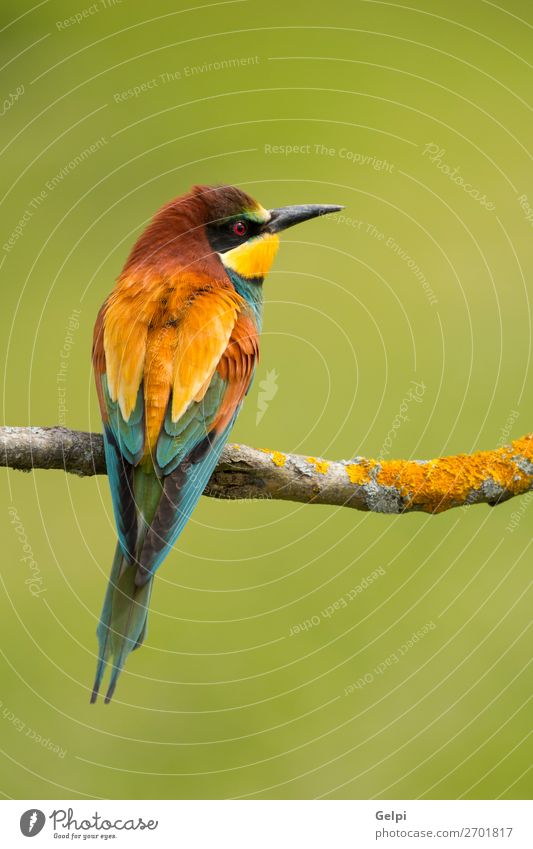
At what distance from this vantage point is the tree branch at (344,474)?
84.5 inches

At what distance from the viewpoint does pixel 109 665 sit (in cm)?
211

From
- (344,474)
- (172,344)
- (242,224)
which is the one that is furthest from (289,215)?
(344,474)

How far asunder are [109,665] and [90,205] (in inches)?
79.0

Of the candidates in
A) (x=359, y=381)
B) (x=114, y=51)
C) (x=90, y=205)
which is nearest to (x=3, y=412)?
(x=90, y=205)

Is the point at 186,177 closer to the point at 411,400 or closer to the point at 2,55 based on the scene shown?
the point at 2,55

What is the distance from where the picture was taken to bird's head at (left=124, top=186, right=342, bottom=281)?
8.27ft

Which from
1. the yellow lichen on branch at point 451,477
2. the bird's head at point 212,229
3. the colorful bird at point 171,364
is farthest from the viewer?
the bird's head at point 212,229

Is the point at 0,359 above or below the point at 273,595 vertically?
above
